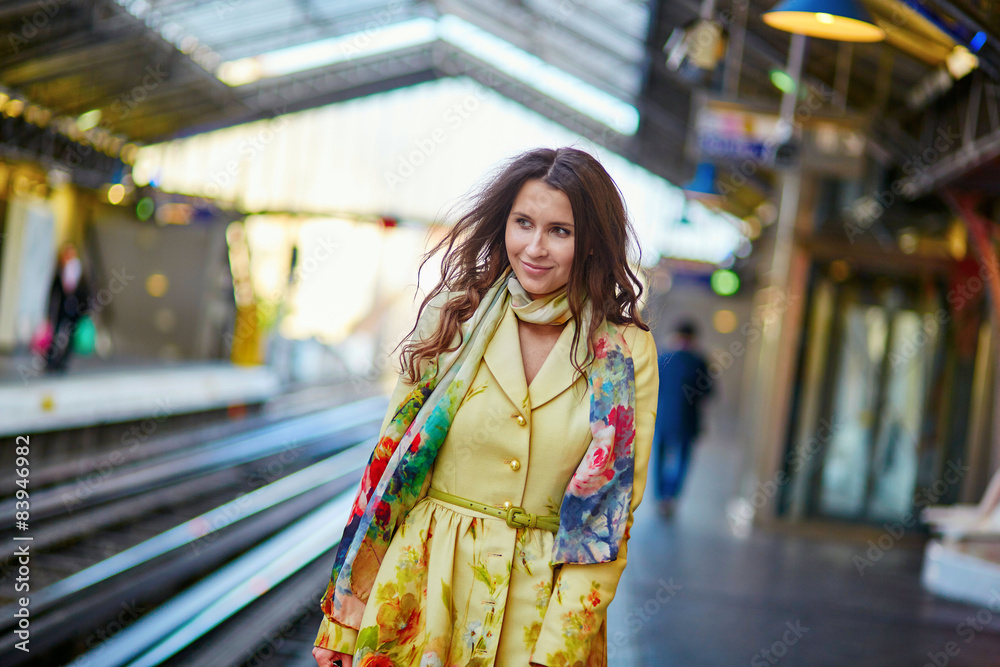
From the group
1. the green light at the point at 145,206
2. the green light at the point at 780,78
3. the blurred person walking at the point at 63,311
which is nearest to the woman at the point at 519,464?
the green light at the point at 780,78

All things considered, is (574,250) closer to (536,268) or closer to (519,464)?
(536,268)

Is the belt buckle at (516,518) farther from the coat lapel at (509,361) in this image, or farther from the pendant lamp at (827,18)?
the pendant lamp at (827,18)

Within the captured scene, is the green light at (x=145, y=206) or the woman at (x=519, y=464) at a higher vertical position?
the green light at (x=145, y=206)

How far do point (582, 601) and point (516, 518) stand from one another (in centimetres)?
21

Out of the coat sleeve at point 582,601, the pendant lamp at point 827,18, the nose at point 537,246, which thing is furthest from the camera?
the pendant lamp at point 827,18

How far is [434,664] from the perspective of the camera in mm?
1939

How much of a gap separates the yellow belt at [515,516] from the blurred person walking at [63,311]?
13204 millimetres

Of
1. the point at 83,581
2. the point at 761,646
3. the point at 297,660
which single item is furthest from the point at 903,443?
the point at 83,581

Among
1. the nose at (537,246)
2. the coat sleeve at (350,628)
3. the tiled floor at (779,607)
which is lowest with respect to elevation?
the tiled floor at (779,607)

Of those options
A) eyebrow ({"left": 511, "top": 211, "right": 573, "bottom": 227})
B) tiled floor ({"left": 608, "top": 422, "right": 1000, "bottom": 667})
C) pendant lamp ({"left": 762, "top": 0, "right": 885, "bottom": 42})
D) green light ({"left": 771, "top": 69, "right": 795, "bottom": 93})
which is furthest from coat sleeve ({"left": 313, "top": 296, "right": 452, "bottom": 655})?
green light ({"left": 771, "top": 69, "right": 795, "bottom": 93})

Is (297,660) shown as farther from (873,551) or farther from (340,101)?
(340,101)

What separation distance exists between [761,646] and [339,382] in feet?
73.7

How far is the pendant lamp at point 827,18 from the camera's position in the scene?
15.0 feet

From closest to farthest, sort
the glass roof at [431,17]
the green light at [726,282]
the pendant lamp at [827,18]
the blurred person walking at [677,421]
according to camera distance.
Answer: the pendant lamp at [827,18] < the blurred person walking at [677,421] < the glass roof at [431,17] < the green light at [726,282]
